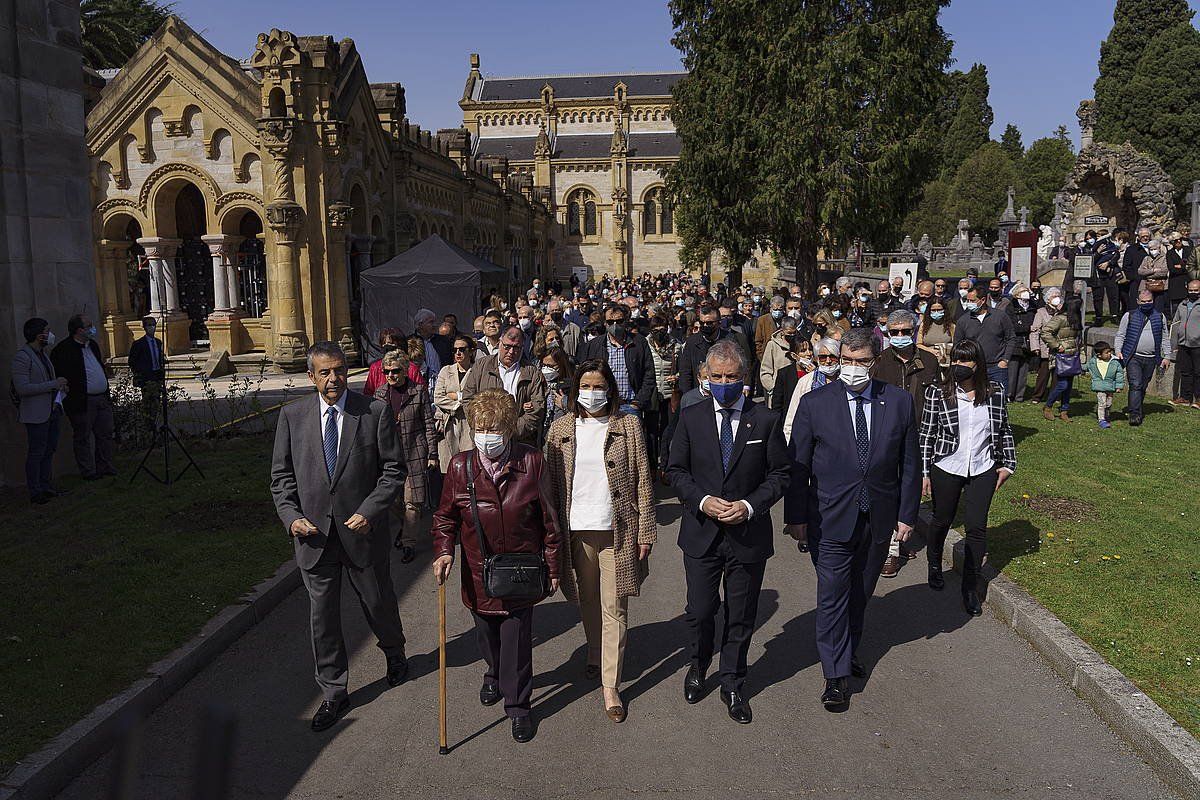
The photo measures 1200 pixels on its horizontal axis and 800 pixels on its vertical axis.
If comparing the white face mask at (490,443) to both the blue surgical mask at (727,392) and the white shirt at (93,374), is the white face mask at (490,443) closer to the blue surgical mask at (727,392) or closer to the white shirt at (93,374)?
the blue surgical mask at (727,392)

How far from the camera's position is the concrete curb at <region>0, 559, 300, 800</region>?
4.36 m

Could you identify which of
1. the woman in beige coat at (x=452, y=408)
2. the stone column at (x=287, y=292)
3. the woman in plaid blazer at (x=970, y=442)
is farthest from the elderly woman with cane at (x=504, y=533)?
the stone column at (x=287, y=292)

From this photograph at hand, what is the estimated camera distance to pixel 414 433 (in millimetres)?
7109

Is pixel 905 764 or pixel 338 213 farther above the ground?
pixel 338 213

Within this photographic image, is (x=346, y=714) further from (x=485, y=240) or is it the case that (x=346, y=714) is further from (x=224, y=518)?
(x=485, y=240)

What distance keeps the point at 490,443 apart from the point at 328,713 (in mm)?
1793

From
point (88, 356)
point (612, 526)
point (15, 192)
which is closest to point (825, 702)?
point (612, 526)

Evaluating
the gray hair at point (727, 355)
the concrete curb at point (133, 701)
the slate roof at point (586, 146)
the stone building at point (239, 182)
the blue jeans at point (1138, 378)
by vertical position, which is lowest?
the concrete curb at point (133, 701)

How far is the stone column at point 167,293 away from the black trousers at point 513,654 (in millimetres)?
18985

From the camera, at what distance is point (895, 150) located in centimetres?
2408

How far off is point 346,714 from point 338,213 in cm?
1766

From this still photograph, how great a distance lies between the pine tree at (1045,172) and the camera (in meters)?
69.8

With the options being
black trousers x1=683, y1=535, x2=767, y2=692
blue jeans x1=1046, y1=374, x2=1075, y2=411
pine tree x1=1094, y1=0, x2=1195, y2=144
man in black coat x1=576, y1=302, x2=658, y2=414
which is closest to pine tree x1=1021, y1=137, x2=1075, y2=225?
pine tree x1=1094, y1=0, x2=1195, y2=144

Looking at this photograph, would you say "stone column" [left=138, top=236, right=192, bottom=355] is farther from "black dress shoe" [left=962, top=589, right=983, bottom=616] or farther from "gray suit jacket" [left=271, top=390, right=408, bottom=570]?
"black dress shoe" [left=962, top=589, right=983, bottom=616]
